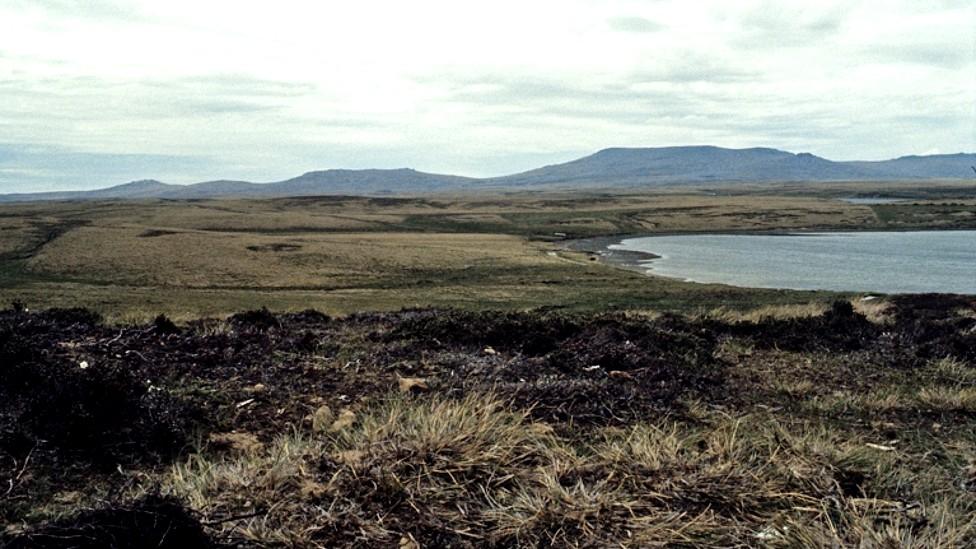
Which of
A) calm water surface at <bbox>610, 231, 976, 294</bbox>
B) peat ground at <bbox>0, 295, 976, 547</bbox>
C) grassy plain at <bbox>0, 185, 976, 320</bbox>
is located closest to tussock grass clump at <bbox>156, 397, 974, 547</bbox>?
peat ground at <bbox>0, 295, 976, 547</bbox>

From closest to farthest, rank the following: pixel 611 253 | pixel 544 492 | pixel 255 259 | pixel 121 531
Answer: pixel 121 531
pixel 544 492
pixel 255 259
pixel 611 253

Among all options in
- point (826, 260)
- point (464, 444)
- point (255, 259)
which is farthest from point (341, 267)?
point (464, 444)

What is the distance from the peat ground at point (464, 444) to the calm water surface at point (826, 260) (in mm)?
35647

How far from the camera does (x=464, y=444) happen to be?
14.9ft

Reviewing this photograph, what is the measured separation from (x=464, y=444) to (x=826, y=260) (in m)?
55.9

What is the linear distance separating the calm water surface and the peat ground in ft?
117

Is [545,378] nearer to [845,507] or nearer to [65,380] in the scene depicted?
[845,507]

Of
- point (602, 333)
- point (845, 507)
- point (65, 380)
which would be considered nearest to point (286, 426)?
point (65, 380)

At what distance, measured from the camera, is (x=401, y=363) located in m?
8.16

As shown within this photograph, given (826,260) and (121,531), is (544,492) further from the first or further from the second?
(826,260)

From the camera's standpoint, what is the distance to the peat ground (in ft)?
12.2

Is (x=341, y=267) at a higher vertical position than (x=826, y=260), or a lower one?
higher

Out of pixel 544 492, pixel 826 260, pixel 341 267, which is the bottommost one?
pixel 826 260

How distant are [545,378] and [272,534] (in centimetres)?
413
